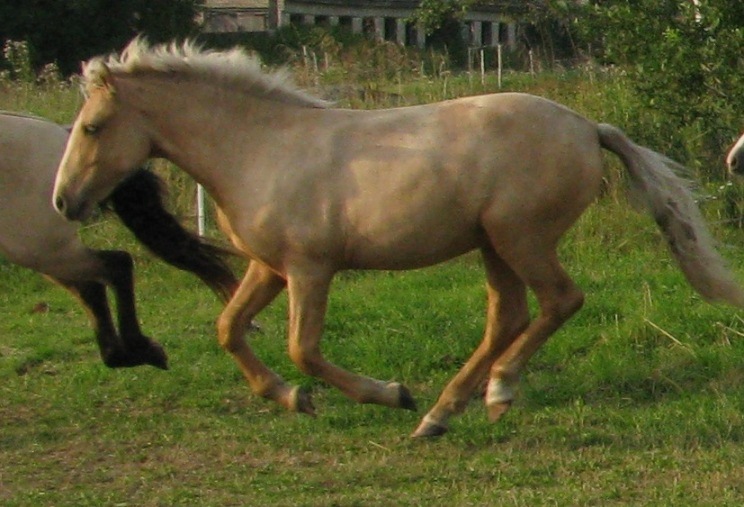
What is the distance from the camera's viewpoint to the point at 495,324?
618 centimetres

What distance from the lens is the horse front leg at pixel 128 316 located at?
7074mm

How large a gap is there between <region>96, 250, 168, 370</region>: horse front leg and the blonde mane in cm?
126

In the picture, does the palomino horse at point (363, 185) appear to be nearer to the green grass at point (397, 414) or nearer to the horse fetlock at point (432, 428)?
the horse fetlock at point (432, 428)

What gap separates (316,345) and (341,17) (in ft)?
92.8

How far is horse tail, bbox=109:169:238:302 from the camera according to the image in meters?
7.12

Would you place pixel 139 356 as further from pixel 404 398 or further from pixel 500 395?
pixel 500 395

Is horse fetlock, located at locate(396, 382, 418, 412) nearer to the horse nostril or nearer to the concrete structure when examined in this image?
the horse nostril

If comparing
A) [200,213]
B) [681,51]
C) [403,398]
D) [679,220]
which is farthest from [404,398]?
[200,213]

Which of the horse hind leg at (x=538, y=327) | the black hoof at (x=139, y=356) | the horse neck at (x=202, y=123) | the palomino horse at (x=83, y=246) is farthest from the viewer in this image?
the black hoof at (x=139, y=356)

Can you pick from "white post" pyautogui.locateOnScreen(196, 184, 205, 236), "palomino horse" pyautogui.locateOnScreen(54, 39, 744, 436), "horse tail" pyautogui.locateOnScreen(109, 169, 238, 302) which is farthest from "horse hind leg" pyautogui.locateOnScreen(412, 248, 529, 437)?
"white post" pyautogui.locateOnScreen(196, 184, 205, 236)

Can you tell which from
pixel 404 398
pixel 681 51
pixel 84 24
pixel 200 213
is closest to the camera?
pixel 404 398

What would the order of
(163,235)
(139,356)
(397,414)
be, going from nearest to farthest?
(397,414) < (139,356) < (163,235)

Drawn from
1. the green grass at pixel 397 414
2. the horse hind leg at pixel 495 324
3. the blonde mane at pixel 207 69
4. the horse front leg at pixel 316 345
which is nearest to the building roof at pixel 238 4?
the green grass at pixel 397 414

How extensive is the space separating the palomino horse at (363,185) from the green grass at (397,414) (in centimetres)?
35
